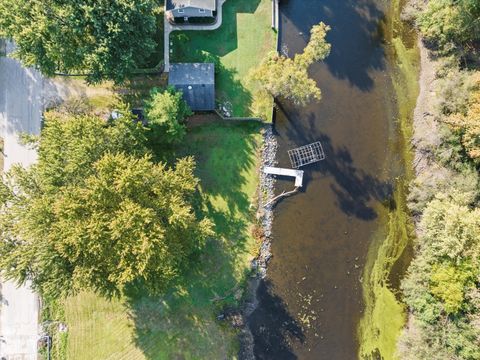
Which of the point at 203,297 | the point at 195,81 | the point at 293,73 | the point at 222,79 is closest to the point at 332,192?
the point at 293,73

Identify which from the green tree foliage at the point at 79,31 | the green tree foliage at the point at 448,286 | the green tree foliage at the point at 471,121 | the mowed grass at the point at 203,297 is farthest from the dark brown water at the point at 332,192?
the green tree foliage at the point at 79,31

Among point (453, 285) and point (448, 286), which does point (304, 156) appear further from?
point (453, 285)

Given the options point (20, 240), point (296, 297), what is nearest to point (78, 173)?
point (20, 240)

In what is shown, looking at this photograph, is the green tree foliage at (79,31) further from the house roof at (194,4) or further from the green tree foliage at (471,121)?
the green tree foliage at (471,121)

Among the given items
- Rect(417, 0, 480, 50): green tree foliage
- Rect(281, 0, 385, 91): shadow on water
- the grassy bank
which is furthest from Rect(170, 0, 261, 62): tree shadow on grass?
Rect(417, 0, 480, 50): green tree foliage

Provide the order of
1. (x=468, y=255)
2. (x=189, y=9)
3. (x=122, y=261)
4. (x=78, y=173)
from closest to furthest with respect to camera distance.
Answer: (x=122, y=261)
(x=78, y=173)
(x=468, y=255)
(x=189, y=9)

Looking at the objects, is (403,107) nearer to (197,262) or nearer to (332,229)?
(332,229)

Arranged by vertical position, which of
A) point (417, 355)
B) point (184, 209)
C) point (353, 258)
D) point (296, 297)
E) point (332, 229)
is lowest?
point (417, 355)
